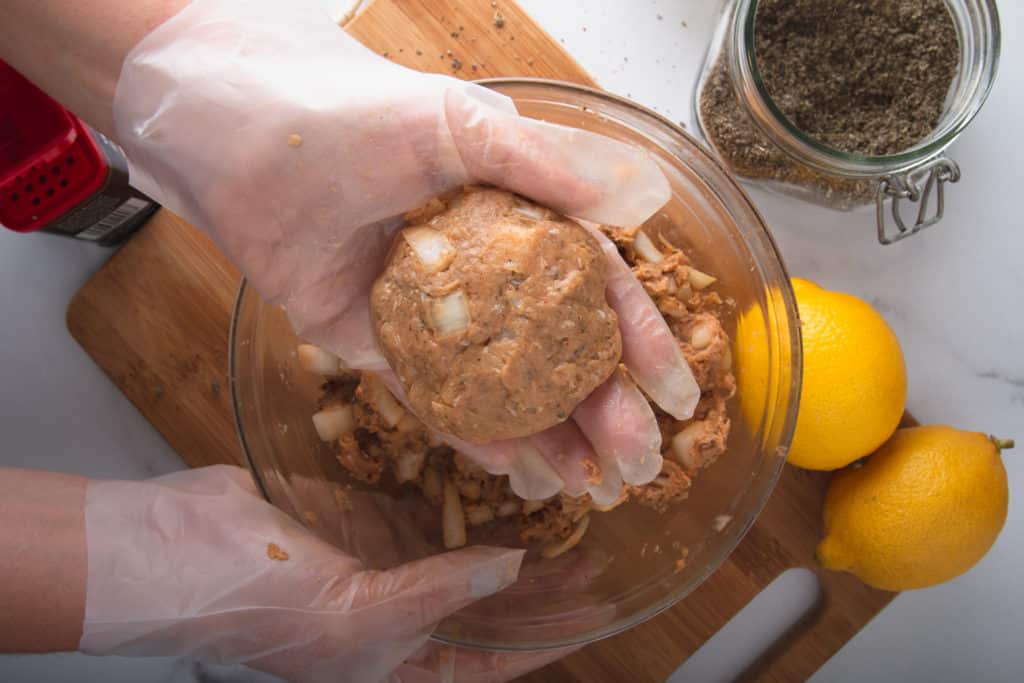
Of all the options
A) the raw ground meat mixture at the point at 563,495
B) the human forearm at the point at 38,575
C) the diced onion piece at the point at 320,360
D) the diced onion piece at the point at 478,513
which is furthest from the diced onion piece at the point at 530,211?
the human forearm at the point at 38,575

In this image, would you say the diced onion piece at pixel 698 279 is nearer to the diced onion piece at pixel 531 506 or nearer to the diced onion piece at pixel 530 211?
the diced onion piece at pixel 530 211

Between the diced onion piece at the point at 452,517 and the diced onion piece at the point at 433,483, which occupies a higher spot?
the diced onion piece at the point at 433,483

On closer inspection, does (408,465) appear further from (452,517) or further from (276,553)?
(276,553)

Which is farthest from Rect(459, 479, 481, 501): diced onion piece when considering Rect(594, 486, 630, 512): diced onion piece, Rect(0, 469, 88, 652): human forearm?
Rect(0, 469, 88, 652): human forearm

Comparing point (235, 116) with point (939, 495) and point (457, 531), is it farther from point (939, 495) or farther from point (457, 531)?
point (939, 495)

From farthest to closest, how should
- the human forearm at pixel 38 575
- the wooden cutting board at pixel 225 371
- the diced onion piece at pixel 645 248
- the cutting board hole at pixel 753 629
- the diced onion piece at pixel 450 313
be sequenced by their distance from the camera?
the cutting board hole at pixel 753 629, the wooden cutting board at pixel 225 371, the diced onion piece at pixel 645 248, the human forearm at pixel 38 575, the diced onion piece at pixel 450 313

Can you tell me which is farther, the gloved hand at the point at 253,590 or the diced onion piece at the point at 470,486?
the diced onion piece at the point at 470,486
